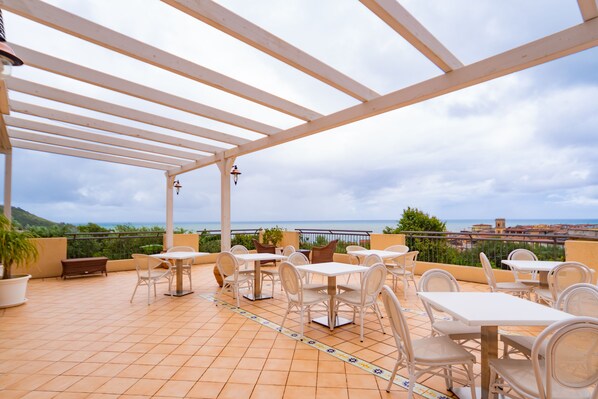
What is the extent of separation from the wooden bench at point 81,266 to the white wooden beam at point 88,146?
2480mm

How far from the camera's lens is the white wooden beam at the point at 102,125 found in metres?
4.38

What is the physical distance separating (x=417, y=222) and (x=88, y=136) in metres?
7.65

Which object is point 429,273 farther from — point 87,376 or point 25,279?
point 25,279

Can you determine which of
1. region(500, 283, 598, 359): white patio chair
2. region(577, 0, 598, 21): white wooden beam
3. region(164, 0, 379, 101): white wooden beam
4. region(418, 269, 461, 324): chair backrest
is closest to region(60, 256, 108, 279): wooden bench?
region(164, 0, 379, 101): white wooden beam

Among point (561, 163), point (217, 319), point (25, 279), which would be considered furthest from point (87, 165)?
point (561, 163)

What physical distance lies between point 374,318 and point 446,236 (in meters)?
3.78

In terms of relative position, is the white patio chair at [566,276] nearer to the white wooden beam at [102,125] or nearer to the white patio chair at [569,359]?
the white patio chair at [569,359]

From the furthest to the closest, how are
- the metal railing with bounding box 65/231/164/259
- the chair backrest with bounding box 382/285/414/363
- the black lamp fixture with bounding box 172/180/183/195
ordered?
the black lamp fixture with bounding box 172/180/183/195 → the metal railing with bounding box 65/231/164/259 → the chair backrest with bounding box 382/285/414/363

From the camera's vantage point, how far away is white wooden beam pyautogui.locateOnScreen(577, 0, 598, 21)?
214cm

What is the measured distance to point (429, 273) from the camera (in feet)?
8.59

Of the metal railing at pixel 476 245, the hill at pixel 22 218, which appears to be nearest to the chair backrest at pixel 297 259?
the metal railing at pixel 476 245

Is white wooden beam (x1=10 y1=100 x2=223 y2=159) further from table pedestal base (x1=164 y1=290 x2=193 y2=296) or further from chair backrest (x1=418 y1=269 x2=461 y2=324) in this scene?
chair backrest (x1=418 y1=269 x2=461 y2=324)

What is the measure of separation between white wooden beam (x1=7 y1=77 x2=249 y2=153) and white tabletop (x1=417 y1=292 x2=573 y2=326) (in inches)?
174

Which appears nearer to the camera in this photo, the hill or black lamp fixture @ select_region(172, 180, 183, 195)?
the hill
